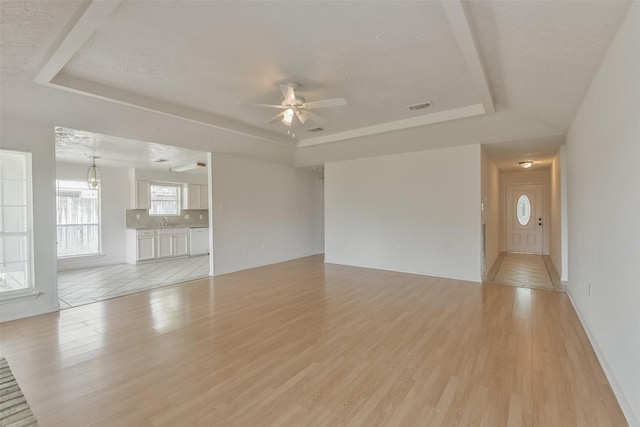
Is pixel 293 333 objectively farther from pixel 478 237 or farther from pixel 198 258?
pixel 198 258

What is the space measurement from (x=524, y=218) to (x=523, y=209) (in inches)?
10.8

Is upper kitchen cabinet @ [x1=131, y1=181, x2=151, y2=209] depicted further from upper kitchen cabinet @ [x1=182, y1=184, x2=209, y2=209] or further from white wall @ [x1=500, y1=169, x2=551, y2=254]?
white wall @ [x1=500, y1=169, x2=551, y2=254]

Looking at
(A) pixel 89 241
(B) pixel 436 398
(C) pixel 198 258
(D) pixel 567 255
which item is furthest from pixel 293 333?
(A) pixel 89 241

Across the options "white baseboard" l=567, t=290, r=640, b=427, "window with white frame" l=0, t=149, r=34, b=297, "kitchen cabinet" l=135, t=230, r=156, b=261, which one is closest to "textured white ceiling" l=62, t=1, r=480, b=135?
"window with white frame" l=0, t=149, r=34, b=297

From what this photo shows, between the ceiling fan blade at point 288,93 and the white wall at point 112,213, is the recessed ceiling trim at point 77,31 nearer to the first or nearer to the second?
the ceiling fan blade at point 288,93

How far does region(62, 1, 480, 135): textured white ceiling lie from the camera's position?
7.20 ft

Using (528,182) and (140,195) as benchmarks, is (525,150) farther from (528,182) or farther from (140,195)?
(140,195)

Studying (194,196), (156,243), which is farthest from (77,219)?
(194,196)

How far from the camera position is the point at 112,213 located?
25.2ft

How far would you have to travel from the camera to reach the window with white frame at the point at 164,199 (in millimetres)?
8344

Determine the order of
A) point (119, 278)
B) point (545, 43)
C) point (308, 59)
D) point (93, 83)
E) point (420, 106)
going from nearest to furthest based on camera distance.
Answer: point (545, 43) → point (308, 59) → point (93, 83) → point (420, 106) → point (119, 278)

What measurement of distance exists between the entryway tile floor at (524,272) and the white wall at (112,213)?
29.4 feet

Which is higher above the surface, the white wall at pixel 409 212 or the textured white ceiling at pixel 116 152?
the textured white ceiling at pixel 116 152

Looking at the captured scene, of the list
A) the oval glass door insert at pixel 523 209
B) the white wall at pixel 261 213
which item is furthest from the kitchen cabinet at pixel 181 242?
the oval glass door insert at pixel 523 209
